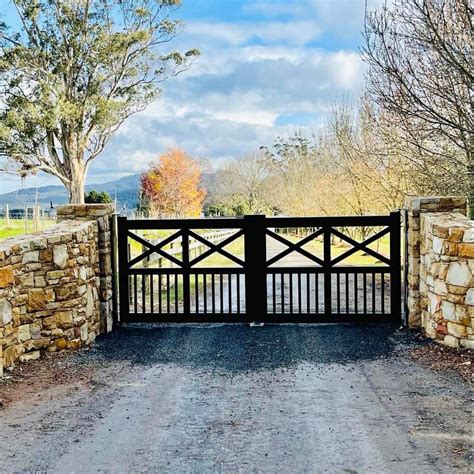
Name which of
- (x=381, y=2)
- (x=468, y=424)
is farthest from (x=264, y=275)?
(x=381, y=2)

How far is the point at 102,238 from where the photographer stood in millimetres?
7031

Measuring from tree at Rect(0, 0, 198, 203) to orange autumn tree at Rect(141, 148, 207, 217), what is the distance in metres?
7.79

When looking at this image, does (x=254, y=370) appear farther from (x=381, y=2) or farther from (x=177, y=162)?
(x=177, y=162)

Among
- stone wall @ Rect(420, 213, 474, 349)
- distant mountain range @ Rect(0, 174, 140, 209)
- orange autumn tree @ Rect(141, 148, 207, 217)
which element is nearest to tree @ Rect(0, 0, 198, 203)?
→ distant mountain range @ Rect(0, 174, 140, 209)

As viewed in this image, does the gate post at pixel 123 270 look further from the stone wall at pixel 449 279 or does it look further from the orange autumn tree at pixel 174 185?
the orange autumn tree at pixel 174 185

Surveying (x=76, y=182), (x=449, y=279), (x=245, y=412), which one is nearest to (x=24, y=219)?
(x=76, y=182)

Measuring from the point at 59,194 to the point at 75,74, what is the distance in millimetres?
7006

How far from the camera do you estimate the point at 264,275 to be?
7.14 meters

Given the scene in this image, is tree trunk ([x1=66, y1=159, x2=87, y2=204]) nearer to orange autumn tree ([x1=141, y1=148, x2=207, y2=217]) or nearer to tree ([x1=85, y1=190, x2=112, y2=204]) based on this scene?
tree ([x1=85, y1=190, x2=112, y2=204])

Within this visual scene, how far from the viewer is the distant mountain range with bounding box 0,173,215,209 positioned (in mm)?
23812

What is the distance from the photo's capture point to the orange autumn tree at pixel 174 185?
32.6 m

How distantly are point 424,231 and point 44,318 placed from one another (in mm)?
4480

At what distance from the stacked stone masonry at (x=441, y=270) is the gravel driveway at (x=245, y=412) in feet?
1.79

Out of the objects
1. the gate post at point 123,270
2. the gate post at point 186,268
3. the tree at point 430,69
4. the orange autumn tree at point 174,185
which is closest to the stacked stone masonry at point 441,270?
the tree at point 430,69
